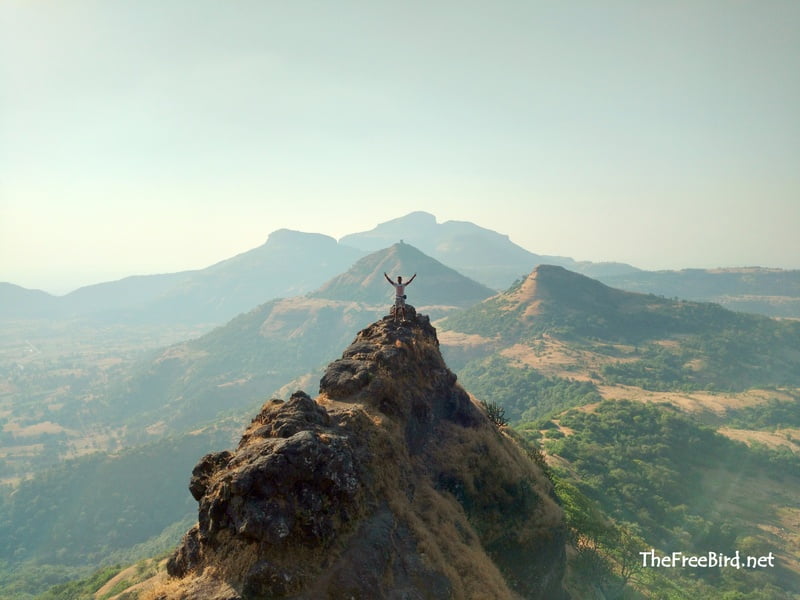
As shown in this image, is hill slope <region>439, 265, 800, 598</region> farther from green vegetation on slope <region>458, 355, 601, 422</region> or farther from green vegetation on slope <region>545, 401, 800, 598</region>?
green vegetation on slope <region>458, 355, 601, 422</region>

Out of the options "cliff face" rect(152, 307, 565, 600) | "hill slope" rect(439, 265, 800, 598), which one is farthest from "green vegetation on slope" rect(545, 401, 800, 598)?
"cliff face" rect(152, 307, 565, 600)

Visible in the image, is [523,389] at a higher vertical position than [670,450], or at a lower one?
lower

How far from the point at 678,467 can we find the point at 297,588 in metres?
101

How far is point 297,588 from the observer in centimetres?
1344

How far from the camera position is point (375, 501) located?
18141mm

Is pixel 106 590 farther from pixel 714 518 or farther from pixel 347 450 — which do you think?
pixel 714 518

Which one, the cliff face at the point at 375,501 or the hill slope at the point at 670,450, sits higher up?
the cliff face at the point at 375,501

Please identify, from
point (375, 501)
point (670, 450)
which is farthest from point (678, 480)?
point (375, 501)

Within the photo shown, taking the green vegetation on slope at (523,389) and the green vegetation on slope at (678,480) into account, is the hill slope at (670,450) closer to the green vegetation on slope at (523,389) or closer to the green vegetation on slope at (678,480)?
the green vegetation on slope at (678,480)

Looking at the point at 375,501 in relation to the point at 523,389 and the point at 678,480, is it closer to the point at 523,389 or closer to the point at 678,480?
the point at 678,480

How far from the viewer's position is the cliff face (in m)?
14.1

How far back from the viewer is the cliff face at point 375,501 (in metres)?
14.1

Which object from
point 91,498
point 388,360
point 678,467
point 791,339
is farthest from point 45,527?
point 791,339

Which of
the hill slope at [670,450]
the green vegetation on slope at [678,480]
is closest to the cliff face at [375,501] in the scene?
the hill slope at [670,450]
